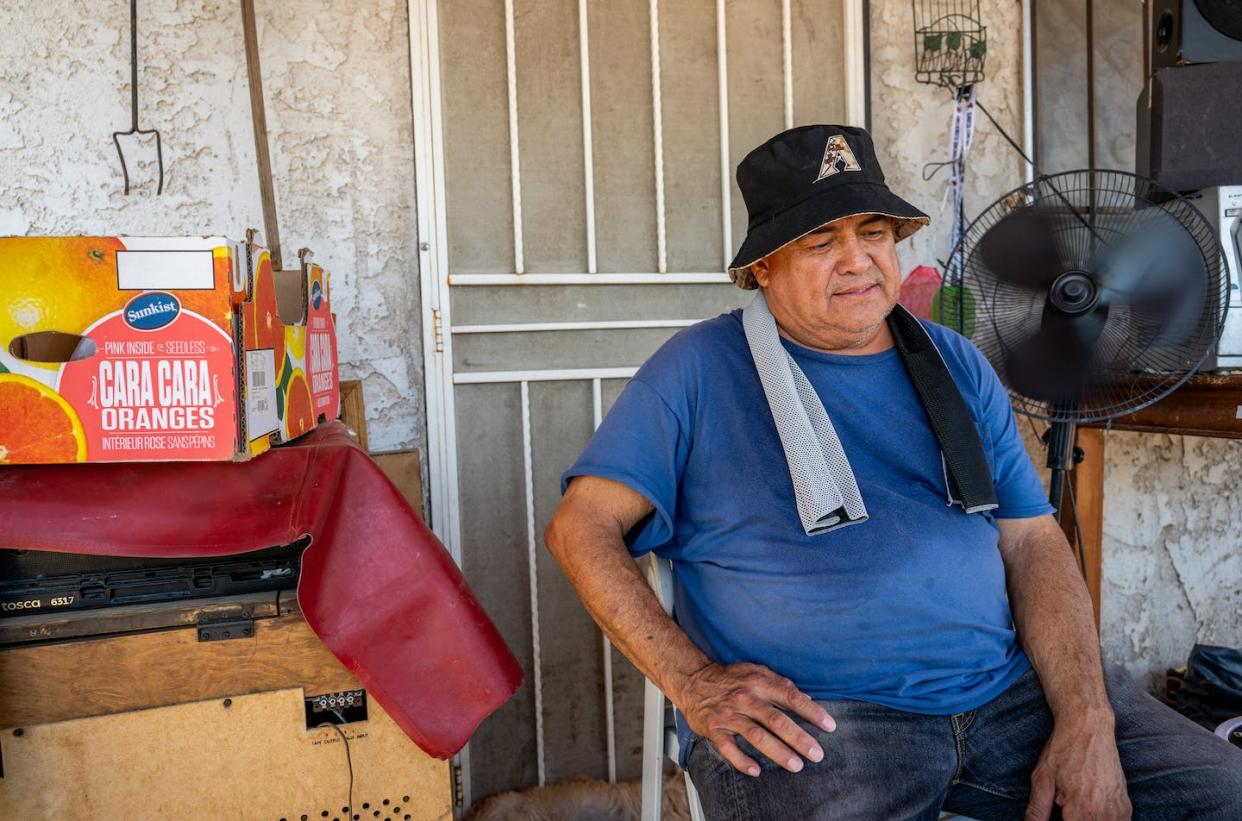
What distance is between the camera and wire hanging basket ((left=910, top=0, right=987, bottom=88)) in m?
2.52

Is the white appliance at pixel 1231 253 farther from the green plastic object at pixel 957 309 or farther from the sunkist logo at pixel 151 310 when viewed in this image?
the sunkist logo at pixel 151 310

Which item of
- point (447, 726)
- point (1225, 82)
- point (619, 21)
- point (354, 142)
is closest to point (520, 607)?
point (447, 726)

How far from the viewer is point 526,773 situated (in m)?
2.30

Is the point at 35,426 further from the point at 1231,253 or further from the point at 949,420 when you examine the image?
the point at 1231,253

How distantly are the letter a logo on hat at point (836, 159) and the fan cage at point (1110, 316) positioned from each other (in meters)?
0.43

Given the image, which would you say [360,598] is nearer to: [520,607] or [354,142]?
[520,607]

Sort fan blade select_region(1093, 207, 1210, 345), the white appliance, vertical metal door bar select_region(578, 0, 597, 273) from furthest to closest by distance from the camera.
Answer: vertical metal door bar select_region(578, 0, 597, 273)
the white appliance
fan blade select_region(1093, 207, 1210, 345)

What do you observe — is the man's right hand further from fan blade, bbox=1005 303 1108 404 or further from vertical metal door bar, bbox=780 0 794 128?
vertical metal door bar, bbox=780 0 794 128

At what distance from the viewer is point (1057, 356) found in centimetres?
178

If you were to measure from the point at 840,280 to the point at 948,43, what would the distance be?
141cm

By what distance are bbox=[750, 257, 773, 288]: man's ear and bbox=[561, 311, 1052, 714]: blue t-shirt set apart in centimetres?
14

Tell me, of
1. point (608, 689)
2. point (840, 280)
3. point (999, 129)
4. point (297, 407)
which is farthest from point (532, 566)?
point (999, 129)

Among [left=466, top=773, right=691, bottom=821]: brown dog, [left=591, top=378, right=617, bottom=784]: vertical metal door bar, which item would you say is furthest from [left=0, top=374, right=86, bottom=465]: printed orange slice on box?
[left=466, top=773, right=691, bottom=821]: brown dog

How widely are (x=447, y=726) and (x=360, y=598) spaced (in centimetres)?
25
